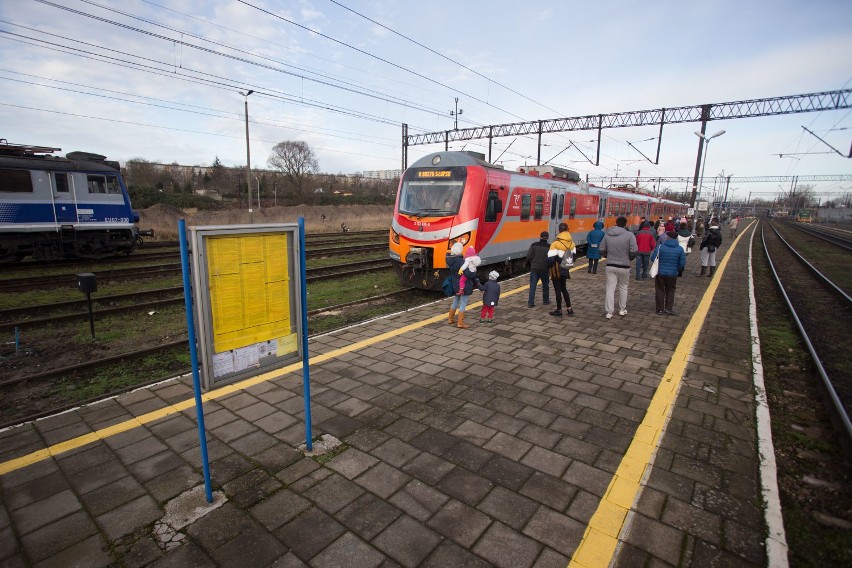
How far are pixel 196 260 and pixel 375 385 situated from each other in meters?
2.60

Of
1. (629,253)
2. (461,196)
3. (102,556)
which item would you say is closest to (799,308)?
(629,253)

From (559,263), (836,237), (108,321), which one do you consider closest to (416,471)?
(559,263)

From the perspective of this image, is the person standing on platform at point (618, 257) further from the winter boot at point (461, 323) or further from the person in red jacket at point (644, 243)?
the person in red jacket at point (644, 243)

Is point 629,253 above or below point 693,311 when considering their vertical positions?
above

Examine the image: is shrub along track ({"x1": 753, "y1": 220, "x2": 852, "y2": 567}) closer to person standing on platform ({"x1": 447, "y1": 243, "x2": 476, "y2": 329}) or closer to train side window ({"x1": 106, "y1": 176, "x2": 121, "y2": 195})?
person standing on platform ({"x1": 447, "y1": 243, "x2": 476, "y2": 329})

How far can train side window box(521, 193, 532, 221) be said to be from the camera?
11242 millimetres

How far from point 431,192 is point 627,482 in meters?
7.68

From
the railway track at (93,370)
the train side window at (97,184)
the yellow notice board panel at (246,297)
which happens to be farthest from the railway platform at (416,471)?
the train side window at (97,184)

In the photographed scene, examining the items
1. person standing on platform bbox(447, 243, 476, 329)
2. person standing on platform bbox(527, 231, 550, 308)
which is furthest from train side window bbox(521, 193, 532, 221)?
person standing on platform bbox(447, 243, 476, 329)

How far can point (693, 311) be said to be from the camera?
838cm

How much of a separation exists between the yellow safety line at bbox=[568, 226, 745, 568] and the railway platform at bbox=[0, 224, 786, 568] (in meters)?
0.01

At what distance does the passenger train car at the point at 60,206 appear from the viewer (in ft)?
40.0

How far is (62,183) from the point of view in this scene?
13.1 meters

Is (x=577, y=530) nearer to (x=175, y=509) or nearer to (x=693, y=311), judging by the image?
(x=175, y=509)
